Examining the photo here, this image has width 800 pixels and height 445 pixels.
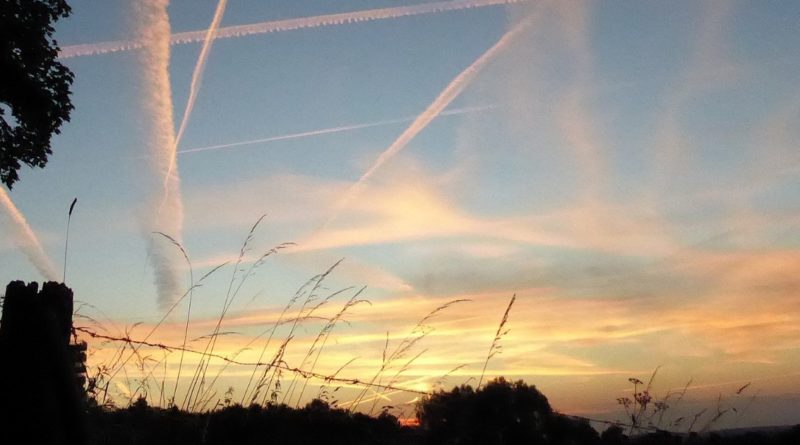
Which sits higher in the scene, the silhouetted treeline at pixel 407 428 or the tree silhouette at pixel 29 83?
the tree silhouette at pixel 29 83

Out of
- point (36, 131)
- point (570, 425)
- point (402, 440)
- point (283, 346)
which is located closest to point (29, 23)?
point (36, 131)

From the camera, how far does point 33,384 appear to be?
289cm

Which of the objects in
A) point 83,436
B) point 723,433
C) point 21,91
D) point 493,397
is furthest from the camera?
point 21,91

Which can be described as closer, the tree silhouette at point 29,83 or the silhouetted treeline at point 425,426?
the silhouetted treeline at point 425,426

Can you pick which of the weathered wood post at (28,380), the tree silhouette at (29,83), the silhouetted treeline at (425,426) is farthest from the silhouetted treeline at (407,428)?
the tree silhouette at (29,83)

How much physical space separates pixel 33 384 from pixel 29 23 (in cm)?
1321

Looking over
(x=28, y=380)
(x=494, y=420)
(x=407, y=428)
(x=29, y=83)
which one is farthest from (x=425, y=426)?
(x=29, y=83)

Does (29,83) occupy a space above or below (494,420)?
above

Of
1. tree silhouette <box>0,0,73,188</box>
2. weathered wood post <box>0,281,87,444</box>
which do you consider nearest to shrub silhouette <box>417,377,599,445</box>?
weathered wood post <box>0,281,87,444</box>

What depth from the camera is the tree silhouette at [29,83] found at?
13.7 meters

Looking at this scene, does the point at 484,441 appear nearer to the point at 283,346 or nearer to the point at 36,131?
the point at 283,346

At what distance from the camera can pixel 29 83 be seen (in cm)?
1384

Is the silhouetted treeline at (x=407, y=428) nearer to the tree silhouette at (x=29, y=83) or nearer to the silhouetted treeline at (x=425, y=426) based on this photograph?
the silhouetted treeline at (x=425, y=426)

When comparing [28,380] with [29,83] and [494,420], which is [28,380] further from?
[29,83]
